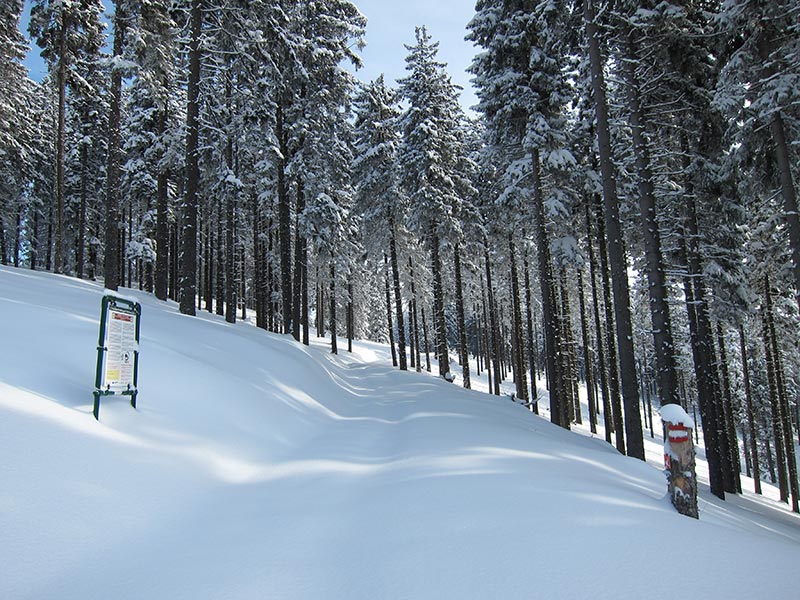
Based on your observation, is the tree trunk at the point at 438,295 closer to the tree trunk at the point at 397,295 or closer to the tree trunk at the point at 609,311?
the tree trunk at the point at 397,295

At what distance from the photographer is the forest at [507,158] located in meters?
10.9

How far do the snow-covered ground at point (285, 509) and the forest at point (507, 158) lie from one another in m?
6.52

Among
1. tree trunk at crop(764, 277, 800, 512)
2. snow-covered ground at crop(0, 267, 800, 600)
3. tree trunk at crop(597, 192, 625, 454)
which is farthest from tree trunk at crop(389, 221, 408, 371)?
tree trunk at crop(764, 277, 800, 512)

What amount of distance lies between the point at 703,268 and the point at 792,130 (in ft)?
15.3

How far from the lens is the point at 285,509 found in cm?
512

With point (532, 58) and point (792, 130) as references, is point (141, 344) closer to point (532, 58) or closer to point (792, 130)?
point (532, 58)

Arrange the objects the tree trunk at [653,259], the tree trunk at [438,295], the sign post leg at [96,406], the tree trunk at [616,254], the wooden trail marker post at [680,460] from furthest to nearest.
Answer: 1. the tree trunk at [438,295]
2. the tree trunk at [616,254]
3. the tree trunk at [653,259]
4. the sign post leg at [96,406]
5. the wooden trail marker post at [680,460]

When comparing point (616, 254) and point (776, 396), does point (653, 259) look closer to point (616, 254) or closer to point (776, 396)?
point (616, 254)

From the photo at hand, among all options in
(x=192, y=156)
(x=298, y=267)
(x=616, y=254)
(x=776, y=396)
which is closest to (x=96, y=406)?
(x=616, y=254)

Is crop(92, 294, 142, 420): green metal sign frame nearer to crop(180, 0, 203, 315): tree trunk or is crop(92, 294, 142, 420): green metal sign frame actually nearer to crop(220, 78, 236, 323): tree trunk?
crop(180, 0, 203, 315): tree trunk

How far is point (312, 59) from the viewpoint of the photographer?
20172 millimetres

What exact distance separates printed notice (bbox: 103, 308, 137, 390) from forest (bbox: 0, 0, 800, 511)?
9.07 meters

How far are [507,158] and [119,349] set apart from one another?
1568 centimetres

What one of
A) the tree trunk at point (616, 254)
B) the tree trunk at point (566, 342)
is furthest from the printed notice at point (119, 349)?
the tree trunk at point (566, 342)
